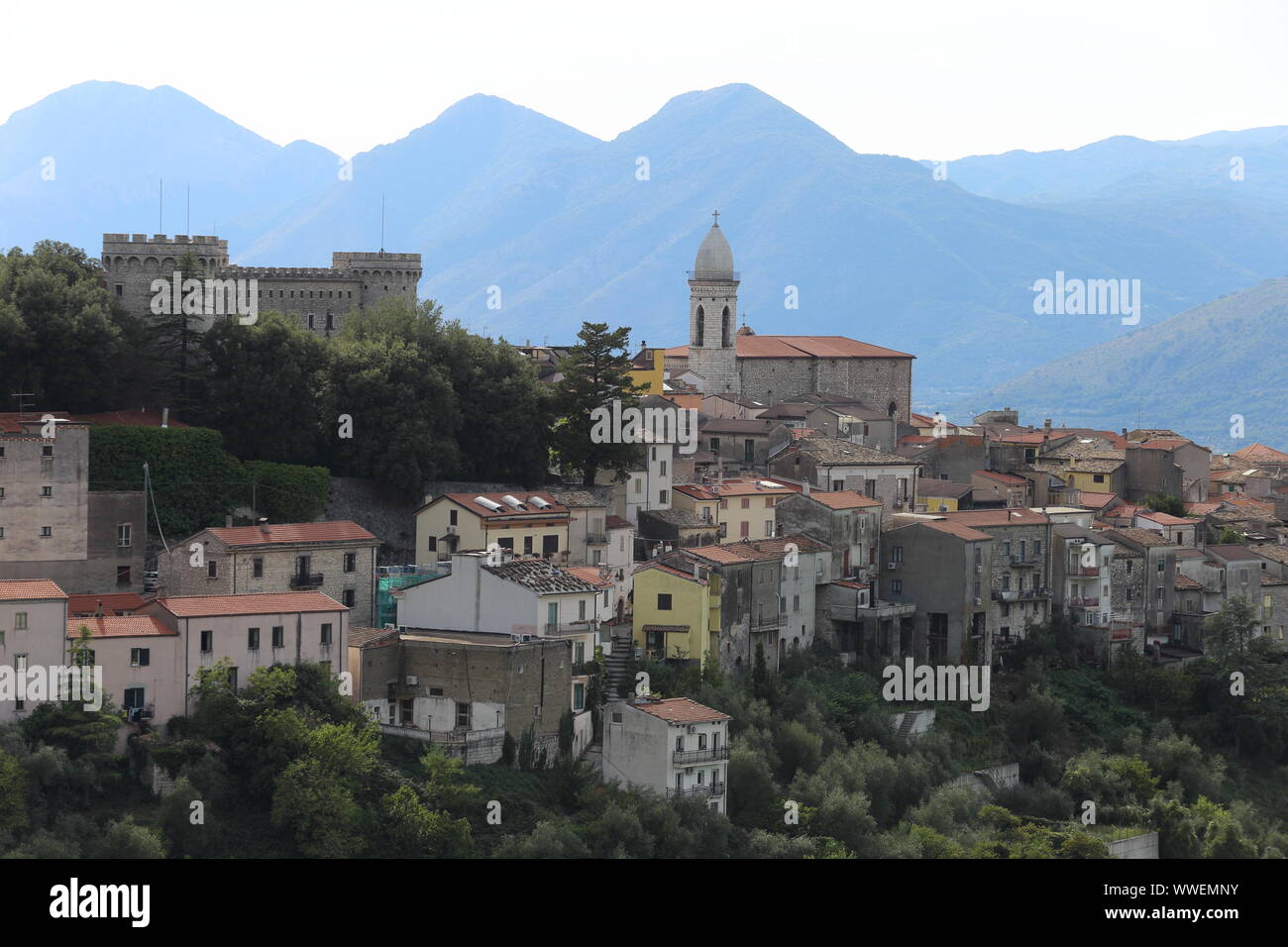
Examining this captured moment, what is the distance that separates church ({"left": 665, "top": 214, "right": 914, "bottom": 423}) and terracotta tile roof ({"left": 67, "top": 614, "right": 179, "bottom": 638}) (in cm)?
4732

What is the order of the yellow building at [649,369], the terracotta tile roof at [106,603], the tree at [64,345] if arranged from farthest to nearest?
the yellow building at [649,369] < the tree at [64,345] < the terracotta tile roof at [106,603]

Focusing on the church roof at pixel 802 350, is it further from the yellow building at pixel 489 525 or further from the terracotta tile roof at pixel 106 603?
the terracotta tile roof at pixel 106 603

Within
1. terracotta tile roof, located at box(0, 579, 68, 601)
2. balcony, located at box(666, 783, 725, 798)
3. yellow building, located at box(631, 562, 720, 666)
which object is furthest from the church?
terracotta tile roof, located at box(0, 579, 68, 601)

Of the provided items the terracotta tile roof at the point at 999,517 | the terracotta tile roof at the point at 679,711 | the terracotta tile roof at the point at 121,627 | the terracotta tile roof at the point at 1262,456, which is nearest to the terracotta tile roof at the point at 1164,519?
the terracotta tile roof at the point at 999,517

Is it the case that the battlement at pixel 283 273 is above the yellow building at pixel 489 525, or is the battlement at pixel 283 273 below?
above

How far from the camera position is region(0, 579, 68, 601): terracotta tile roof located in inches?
1404

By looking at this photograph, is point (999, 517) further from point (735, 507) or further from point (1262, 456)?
point (1262, 456)

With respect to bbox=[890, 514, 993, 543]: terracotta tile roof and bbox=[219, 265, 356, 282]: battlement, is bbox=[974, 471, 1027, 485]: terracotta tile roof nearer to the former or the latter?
bbox=[890, 514, 993, 543]: terracotta tile roof

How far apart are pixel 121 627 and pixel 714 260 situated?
56.6 meters

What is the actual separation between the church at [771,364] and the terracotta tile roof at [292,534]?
131 ft

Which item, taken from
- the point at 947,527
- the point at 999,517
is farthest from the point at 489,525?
the point at 999,517

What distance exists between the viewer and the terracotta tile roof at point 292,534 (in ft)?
137
